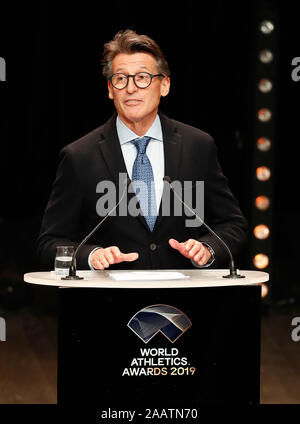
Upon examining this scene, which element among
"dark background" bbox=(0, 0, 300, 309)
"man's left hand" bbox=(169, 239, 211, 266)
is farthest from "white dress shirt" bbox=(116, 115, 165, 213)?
"dark background" bbox=(0, 0, 300, 309)

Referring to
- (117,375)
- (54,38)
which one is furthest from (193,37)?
(117,375)

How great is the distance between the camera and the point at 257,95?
5234 millimetres

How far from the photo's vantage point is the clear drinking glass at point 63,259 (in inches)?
121

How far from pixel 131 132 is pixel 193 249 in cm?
77

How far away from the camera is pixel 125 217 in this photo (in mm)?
3428

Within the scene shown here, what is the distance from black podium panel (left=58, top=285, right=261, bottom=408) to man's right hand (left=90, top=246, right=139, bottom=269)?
0.12 metres

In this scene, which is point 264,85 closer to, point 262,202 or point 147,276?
point 262,202

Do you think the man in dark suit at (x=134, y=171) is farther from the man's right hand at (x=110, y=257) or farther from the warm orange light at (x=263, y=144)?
the warm orange light at (x=263, y=144)

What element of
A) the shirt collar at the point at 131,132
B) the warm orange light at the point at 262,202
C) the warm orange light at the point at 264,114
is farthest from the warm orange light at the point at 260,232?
the shirt collar at the point at 131,132

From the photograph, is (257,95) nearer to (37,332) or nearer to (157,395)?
(37,332)

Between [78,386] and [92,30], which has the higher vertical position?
[92,30]

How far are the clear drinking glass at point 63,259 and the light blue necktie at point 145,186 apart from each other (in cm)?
48

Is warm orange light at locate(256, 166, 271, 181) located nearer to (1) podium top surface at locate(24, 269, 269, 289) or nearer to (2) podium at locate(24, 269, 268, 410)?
(1) podium top surface at locate(24, 269, 269, 289)
